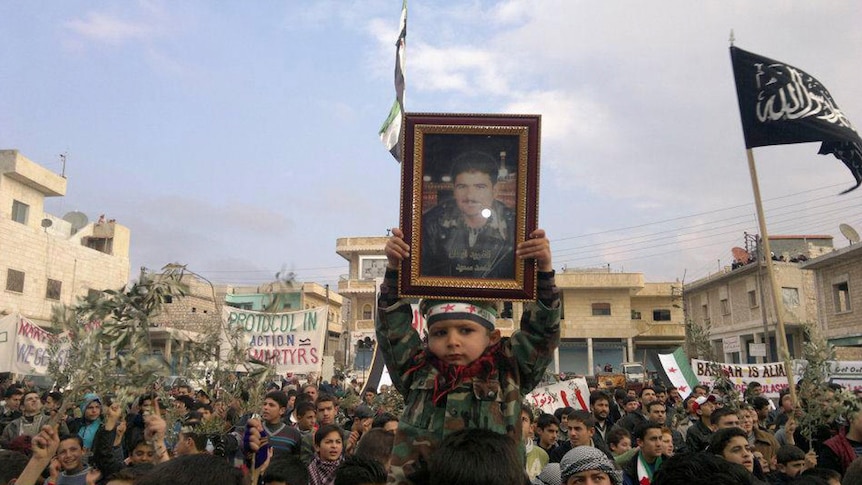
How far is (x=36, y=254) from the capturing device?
109 ft

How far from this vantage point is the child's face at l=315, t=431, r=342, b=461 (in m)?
6.43

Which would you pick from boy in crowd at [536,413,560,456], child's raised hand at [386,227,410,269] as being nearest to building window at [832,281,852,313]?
boy in crowd at [536,413,560,456]

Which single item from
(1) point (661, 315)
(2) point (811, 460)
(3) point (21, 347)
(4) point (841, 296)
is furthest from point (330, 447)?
(1) point (661, 315)

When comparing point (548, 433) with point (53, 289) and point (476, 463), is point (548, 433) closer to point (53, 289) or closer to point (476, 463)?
point (476, 463)

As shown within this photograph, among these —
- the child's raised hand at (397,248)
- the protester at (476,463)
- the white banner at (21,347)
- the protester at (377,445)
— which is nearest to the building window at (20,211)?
the white banner at (21,347)

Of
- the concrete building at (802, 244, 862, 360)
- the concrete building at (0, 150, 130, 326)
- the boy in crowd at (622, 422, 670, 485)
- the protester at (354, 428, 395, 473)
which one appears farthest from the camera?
the concrete building at (0, 150, 130, 326)

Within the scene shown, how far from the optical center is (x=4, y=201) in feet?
106

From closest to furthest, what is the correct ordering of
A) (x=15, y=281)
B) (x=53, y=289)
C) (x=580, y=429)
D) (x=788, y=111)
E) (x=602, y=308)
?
(x=580, y=429) → (x=788, y=111) → (x=15, y=281) → (x=53, y=289) → (x=602, y=308)

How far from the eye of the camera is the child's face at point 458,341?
3.76 m

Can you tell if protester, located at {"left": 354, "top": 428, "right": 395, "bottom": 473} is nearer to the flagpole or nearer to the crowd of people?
the crowd of people

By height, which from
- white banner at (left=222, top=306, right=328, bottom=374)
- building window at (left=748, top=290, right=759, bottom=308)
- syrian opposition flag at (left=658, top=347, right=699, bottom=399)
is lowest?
syrian opposition flag at (left=658, top=347, right=699, bottom=399)

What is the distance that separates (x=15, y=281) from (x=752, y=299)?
39174mm

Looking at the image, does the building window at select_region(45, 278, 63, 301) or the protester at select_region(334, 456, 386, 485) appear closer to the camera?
the protester at select_region(334, 456, 386, 485)

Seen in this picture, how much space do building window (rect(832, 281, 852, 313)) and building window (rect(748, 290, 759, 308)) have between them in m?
8.32
